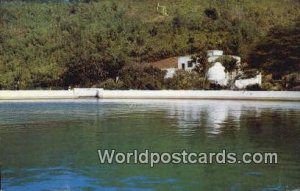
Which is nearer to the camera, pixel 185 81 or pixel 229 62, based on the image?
pixel 185 81

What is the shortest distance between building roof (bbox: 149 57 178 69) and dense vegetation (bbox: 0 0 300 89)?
0.27 ft

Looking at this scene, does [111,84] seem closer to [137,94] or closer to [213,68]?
[137,94]

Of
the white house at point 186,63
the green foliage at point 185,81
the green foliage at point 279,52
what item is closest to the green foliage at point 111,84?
the green foliage at point 185,81

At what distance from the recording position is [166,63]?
9.23 meters

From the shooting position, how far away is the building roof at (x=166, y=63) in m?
8.96

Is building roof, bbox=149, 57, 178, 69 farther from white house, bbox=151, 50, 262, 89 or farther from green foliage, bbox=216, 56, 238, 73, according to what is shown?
green foliage, bbox=216, 56, 238, 73

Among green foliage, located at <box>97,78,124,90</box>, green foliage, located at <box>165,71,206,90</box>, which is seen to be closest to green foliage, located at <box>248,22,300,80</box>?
green foliage, located at <box>165,71,206,90</box>

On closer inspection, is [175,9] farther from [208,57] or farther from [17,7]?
[17,7]

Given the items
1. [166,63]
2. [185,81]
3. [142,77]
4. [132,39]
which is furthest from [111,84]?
[185,81]

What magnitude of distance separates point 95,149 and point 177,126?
1679 mm

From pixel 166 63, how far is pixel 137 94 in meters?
0.73

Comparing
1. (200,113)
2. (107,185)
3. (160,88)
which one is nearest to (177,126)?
(200,113)

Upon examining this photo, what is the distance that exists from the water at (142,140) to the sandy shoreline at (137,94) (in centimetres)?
11

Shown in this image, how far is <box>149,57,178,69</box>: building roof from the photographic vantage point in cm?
896
